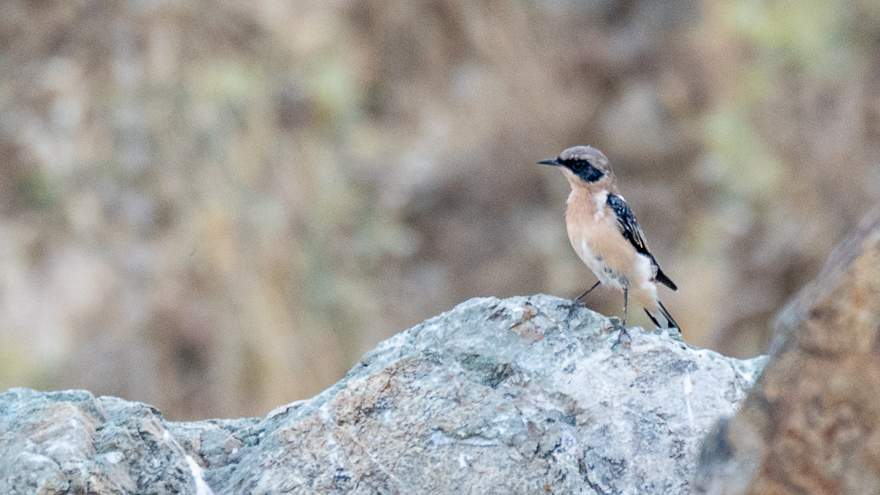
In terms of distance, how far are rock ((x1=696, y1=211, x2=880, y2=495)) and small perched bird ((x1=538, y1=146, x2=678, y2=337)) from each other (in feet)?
7.50

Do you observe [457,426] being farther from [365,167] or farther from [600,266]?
[365,167]

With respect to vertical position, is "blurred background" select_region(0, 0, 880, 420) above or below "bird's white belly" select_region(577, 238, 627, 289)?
above

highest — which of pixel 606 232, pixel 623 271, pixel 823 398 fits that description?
pixel 606 232

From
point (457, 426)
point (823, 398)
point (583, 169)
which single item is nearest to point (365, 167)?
point (583, 169)

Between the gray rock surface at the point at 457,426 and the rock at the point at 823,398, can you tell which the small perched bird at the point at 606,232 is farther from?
the rock at the point at 823,398

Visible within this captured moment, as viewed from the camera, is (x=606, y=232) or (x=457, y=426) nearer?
(x=457, y=426)

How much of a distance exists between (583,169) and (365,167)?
658cm

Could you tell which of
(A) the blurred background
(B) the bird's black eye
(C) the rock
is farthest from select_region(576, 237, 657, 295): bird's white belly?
(A) the blurred background

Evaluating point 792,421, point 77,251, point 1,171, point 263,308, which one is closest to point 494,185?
point 263,308

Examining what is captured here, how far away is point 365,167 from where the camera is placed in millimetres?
11125

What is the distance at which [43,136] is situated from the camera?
391 inches

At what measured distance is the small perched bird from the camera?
464 centimetres

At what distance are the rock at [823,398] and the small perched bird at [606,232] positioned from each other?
7.50 ft

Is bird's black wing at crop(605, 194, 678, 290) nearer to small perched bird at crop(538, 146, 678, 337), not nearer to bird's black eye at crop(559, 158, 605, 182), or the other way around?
small perched bird at crop(538, 146, 678, 337)
